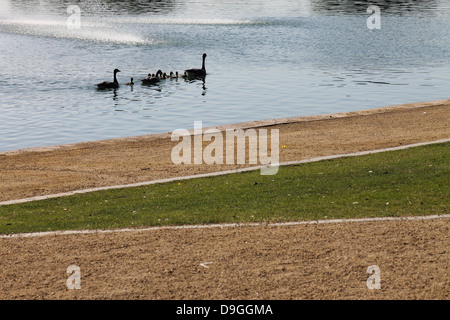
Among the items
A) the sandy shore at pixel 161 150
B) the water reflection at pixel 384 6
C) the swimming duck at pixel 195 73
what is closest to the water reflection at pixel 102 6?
the water reflection at pixel 384 6

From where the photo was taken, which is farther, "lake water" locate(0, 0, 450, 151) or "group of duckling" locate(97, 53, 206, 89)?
"group of duckling" locate(97, 53, 206, 89)

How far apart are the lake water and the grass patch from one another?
33.7 feet

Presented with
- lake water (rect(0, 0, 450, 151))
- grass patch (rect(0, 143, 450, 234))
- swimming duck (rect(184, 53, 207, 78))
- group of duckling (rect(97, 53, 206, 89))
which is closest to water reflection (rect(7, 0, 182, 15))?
lake water (rect(0, 0, 450, 151))

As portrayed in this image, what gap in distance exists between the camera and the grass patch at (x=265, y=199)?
12219mm

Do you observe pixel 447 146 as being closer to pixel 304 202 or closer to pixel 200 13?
pixel 304 202

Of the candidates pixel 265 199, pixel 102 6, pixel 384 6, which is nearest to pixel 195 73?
pixel 265 199

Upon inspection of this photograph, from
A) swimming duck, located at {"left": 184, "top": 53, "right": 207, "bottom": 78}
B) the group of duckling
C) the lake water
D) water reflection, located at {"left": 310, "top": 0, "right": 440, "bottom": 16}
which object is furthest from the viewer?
water reflection, located at {"left": 310, "top": 0, "right": 440, "bottom": 16}

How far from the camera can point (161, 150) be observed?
788 inches

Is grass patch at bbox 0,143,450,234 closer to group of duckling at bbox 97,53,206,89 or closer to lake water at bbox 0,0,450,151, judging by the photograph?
lake water at bbox 0,0,450,151

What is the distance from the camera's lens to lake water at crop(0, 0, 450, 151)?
1101 inches

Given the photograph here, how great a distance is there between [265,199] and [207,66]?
28606 mm

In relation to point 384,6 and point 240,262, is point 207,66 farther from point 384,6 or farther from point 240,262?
point 384,6

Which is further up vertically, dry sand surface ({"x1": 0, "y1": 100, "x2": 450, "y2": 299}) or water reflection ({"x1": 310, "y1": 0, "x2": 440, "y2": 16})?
water reflection ({"x1": 310, "y1": 0, "x2": 440, "y2": 16})

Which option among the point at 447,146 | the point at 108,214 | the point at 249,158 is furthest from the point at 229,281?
the point at 447,146
